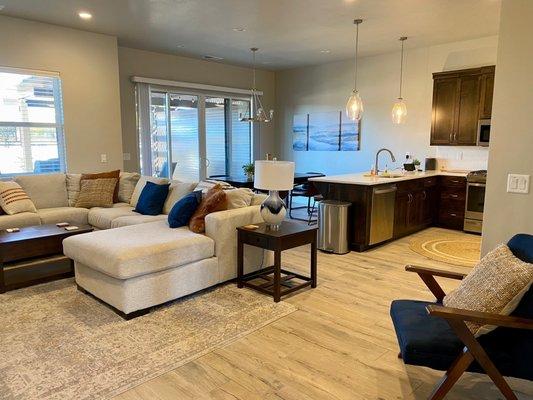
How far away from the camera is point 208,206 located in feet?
12.6

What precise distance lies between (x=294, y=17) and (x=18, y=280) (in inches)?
167

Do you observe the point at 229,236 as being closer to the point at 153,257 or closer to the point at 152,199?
the point at 153,257

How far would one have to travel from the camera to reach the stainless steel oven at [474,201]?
18.7 feet

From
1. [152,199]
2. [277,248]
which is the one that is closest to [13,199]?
[152,199]

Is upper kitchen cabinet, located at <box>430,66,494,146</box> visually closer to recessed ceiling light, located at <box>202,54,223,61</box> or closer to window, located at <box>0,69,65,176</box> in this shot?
recessed ceiling light, located at <box>202,54,223,61</box>

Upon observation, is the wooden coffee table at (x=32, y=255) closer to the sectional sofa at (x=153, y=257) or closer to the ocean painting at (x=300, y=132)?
the sectional sofa at (x=153, y=257)

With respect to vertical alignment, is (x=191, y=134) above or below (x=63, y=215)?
above

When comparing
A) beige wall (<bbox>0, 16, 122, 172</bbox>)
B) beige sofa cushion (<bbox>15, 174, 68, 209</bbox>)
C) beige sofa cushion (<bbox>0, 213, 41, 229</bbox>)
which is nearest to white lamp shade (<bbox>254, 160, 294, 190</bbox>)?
beige sofa cushion (<bbox>0, 213, 41, 229</bbox>)

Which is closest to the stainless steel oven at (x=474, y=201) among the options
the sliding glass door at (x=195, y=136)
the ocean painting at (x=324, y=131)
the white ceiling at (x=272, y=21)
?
the white ceiling at (x=272, y=21)

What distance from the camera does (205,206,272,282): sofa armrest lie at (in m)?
3.63

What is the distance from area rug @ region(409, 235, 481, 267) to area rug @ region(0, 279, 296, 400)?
2.32 metres

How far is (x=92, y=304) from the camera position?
3.38 meters

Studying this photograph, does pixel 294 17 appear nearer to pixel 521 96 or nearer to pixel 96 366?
pixel 521 96

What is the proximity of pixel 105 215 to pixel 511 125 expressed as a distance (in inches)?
164
